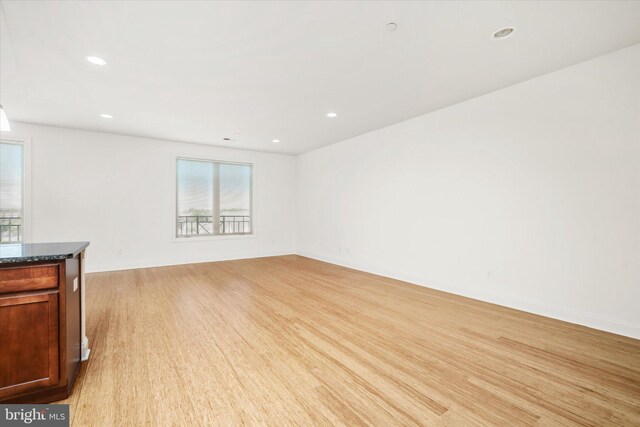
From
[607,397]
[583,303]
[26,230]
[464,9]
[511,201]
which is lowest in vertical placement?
[607,397]

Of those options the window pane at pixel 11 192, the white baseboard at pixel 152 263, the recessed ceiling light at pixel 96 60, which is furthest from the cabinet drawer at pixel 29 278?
the window pane at pixel 11 192

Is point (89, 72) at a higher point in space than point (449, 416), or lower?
higher

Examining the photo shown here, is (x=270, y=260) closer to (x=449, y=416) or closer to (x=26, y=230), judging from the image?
(x=26, y=230)

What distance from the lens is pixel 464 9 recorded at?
214 cm

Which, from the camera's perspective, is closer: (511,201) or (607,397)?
(607,397)

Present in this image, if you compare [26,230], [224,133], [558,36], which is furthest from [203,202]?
[558,36]

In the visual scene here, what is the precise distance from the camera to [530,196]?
3.33m

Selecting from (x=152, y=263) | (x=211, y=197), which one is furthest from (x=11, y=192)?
(x=211, y=197)

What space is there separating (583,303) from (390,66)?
3.18 metres

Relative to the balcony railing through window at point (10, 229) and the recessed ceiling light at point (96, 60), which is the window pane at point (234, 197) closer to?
the balcony railing through window at point (10, 229)

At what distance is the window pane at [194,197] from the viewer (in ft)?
21.3

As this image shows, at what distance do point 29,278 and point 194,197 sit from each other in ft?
17.0

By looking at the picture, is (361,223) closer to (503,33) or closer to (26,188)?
(503,33)

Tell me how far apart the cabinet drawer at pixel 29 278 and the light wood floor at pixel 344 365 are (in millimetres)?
747
